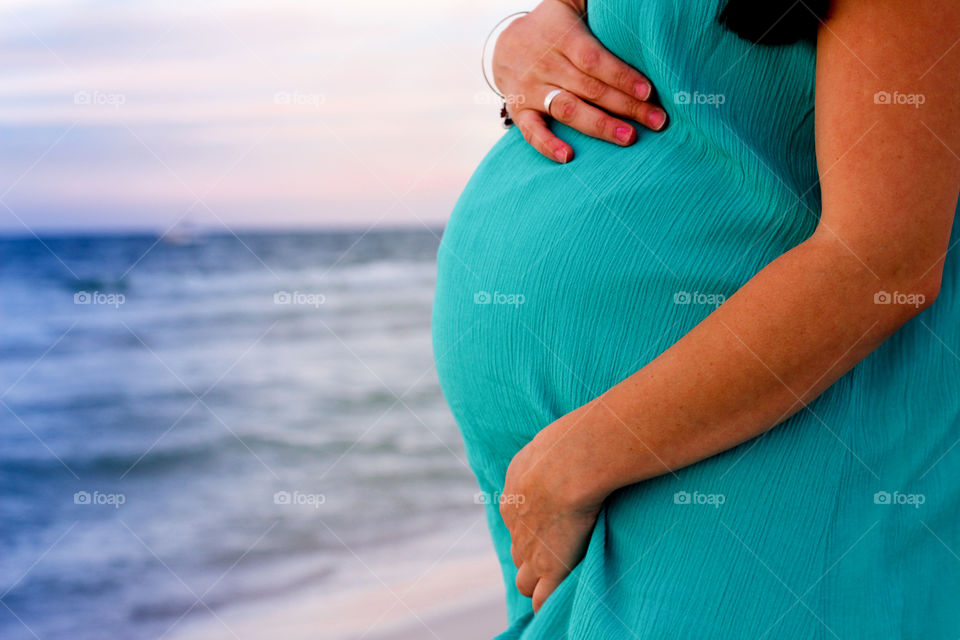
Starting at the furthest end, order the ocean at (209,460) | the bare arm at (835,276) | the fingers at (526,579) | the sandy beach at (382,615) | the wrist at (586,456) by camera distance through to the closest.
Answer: the ocean at (209,460) < the sandy beach at (382,615) < the fingers at (526,579) < the wrist at (586,456) < the bare arm at (835,276)

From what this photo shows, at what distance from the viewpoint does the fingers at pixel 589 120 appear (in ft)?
2.05

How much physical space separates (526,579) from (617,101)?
40 centimetres

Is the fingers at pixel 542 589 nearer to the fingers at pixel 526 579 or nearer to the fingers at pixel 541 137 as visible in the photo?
the fingers at pixel 526 579

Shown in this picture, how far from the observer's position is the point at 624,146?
24.7 inches

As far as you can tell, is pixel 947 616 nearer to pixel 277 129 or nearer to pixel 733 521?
pixel 733 521

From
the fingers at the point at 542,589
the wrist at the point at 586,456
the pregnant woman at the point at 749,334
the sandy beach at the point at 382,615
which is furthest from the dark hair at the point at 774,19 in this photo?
the sandy beach at the point at 382,615

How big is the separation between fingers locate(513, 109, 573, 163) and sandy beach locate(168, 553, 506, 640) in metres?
1.65

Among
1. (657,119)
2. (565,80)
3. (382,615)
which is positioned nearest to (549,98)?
(565,80)

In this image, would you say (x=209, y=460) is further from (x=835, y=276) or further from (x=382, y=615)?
(x=835, y=276)

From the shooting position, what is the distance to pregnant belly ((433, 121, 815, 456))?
558mm

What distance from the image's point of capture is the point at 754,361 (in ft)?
1.63

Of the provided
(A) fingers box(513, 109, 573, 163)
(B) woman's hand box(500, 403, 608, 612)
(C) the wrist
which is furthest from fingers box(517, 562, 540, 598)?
(A) fingers box(513, 109, 573, 163)

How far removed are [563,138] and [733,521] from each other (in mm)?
350

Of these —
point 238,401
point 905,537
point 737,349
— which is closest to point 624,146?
point 737,349
